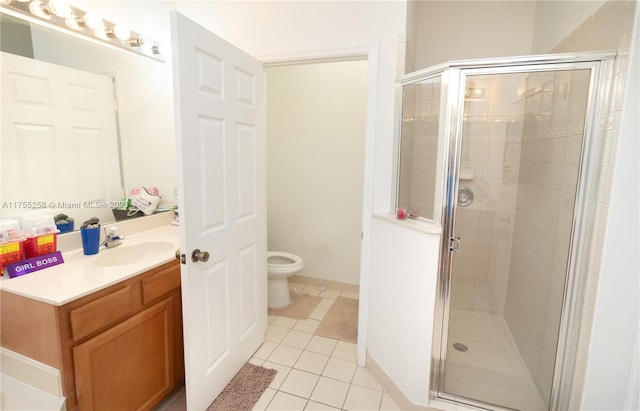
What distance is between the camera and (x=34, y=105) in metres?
1.49

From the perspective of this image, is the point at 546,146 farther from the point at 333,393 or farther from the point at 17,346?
the point at 17,346

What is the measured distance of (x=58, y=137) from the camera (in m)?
1.60

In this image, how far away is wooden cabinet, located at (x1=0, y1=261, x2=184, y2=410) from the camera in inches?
47.2

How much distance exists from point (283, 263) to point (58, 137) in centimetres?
196

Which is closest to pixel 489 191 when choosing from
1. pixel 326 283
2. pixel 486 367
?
pixel 486 367

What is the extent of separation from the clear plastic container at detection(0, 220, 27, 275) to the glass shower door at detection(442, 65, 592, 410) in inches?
77.5

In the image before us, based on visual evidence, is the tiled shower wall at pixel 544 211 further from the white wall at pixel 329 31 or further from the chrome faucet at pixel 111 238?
the chrome faucet at pixel 111 238

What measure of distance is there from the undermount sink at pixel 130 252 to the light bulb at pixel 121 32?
1233 millimetres

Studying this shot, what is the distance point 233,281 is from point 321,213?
152 cm

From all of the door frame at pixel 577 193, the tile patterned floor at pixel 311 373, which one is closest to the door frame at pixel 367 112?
the tile patterned floor at pixel 311 373

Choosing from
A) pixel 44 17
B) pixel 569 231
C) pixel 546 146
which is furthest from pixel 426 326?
pixel 44 17

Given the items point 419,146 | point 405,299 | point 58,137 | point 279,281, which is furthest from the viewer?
point 279,281

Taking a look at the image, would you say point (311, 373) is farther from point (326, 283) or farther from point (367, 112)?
point (367, 112)

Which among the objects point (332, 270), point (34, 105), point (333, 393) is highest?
point (34, 105)
